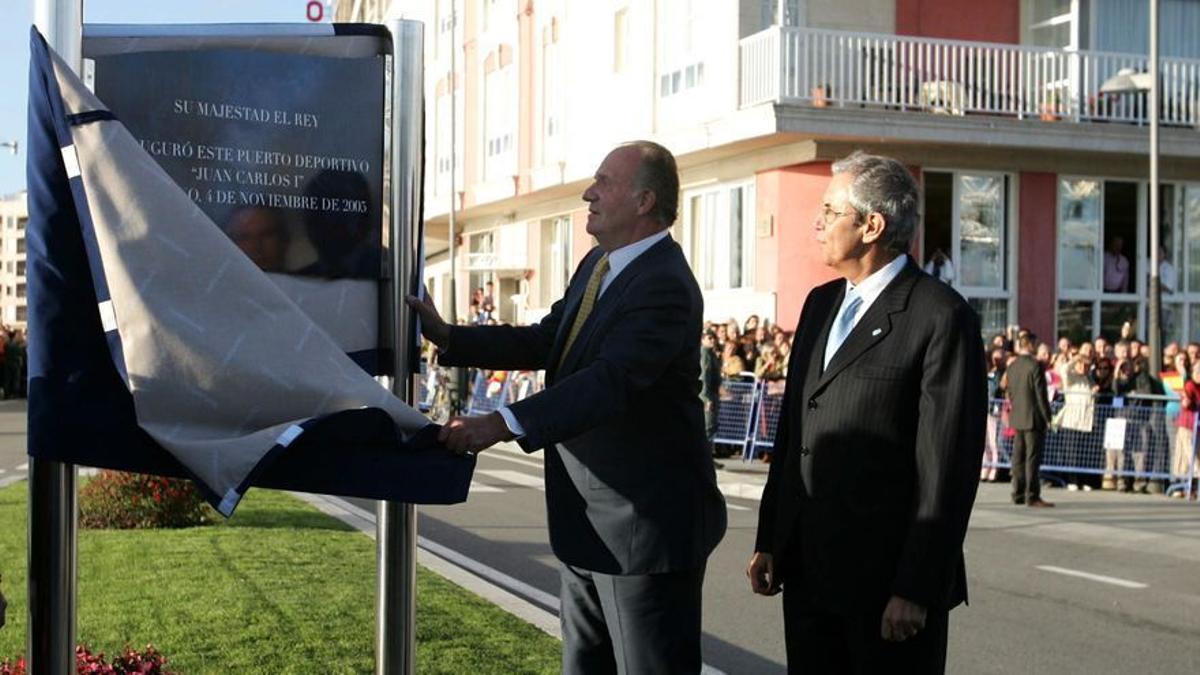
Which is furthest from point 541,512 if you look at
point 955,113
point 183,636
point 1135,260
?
point 1135,260

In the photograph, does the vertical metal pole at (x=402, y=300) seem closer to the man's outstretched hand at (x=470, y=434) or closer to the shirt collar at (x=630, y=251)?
the man's outstretched hand at (x=470, y=434)

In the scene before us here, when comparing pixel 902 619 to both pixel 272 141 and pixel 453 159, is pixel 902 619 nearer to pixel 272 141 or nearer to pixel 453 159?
pixel 272 141

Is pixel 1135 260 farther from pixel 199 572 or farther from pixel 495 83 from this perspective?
pixel 199 572

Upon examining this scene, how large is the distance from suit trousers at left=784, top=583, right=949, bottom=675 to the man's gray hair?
1.04m

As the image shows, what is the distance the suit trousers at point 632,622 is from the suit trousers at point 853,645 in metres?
0.29

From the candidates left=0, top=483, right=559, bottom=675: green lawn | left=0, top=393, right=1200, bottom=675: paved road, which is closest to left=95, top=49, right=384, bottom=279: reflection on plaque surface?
left=0, top=483, right=559, bottom=675: green lawn

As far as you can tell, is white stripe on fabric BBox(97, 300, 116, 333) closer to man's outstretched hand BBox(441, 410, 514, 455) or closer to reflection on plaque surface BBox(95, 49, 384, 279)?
reflection on plaque surface BBox(95, 49, 384, 279)

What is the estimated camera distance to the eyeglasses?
4.61 metres

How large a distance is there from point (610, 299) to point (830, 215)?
679mm

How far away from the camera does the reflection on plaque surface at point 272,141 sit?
414 cm

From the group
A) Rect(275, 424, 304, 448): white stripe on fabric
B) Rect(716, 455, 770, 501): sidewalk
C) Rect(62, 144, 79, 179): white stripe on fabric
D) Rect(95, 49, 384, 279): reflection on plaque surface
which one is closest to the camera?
Rect(275, 424, 304, 448): white stripe on fabric

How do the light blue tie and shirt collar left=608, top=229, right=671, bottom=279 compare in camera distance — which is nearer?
the light blue tie

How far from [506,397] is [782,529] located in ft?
89.5

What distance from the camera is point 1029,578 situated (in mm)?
12484
